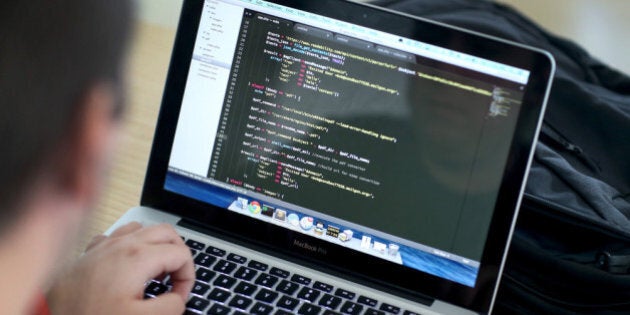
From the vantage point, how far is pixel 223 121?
1.00m

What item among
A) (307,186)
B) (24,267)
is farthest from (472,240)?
(24,267)

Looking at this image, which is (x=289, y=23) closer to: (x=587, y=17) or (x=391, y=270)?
(x=391, y=270)

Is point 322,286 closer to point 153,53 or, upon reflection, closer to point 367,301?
point 367,301

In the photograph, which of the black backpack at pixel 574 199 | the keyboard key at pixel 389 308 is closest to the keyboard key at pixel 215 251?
the keyboard key at pixel 389 308

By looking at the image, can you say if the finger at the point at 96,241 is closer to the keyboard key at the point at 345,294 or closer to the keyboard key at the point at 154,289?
the keyboard key at the point at 154,289

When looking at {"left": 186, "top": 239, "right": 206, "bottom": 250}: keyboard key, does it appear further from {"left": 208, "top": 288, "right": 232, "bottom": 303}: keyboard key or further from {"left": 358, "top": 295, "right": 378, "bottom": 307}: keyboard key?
{"left": 358, "top": 295, "right": 378, "bottom": 307}: keyboard key

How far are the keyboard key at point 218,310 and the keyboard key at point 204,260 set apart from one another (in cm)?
7

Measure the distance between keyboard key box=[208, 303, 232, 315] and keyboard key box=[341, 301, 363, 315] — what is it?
131 millimetres

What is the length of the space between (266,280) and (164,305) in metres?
0.15

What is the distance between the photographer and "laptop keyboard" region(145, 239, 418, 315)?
91 cm

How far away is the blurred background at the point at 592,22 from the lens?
88.0 inches

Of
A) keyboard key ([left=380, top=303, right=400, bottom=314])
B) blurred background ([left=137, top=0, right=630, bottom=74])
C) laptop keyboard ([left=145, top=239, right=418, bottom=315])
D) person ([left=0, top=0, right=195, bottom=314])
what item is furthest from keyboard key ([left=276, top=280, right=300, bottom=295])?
blurred background ([left=137, top=0, right=630, bottom=74])

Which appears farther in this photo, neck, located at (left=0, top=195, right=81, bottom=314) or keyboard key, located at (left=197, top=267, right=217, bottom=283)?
keyboard key, located at (left=197, top=267, right=217, bottom=283)

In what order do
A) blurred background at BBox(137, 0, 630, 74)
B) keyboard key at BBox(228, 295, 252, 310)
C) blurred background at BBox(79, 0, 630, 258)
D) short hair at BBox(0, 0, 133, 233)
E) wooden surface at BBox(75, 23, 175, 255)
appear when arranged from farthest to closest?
blurred background at BBox(137, 0, 630, 74), wooden surface at BBox(75, 23, 175, 255), keyboard key at BBox(228, 295, 252, 310), blurred background at BBox(79, 0, 630, 258), short hair at BBox(0, 0, 133, 233)
